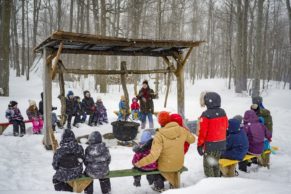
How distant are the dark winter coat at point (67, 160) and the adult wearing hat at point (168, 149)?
1.03 m

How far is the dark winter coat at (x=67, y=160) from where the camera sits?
474 centimetres

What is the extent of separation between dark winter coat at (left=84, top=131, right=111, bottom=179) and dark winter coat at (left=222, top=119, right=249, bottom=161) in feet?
8.32

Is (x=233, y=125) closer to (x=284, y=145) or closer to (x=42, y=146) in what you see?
(x=284, y=145)

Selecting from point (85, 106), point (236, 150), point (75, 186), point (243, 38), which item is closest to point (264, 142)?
point (236, 150)

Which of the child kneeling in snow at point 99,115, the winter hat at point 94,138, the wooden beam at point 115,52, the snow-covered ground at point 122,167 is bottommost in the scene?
the snow-covered ground at point 122,167

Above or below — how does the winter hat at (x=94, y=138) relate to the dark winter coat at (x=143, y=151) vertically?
above

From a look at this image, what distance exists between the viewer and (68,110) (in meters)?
10.7

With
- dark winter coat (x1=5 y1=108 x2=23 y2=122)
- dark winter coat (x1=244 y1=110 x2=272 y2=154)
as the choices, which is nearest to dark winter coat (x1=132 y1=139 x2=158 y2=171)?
dark winter coat (x1=244 y1=110 x2=272 y2=154)

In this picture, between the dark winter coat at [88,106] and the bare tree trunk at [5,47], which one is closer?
the dark winter coat at [88,106]

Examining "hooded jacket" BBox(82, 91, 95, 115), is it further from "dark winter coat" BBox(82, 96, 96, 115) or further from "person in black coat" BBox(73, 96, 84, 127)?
"person in black coat" BBox(73, 96, 84, 127)

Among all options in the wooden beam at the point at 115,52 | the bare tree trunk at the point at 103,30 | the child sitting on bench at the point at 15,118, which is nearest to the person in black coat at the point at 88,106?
the child sitting on bench at the point at 15,118

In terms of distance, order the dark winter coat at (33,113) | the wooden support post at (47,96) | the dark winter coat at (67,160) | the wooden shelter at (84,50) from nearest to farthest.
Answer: the dark winter coat at (67,160) → the wooden shelter at (84,50) → the wooden support post at (47,96) → the dark winter coat at (33,113)

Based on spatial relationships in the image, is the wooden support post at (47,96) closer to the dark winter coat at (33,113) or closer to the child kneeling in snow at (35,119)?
the child kneeling in snow at (35,119)

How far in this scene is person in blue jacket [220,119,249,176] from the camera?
588 cm
